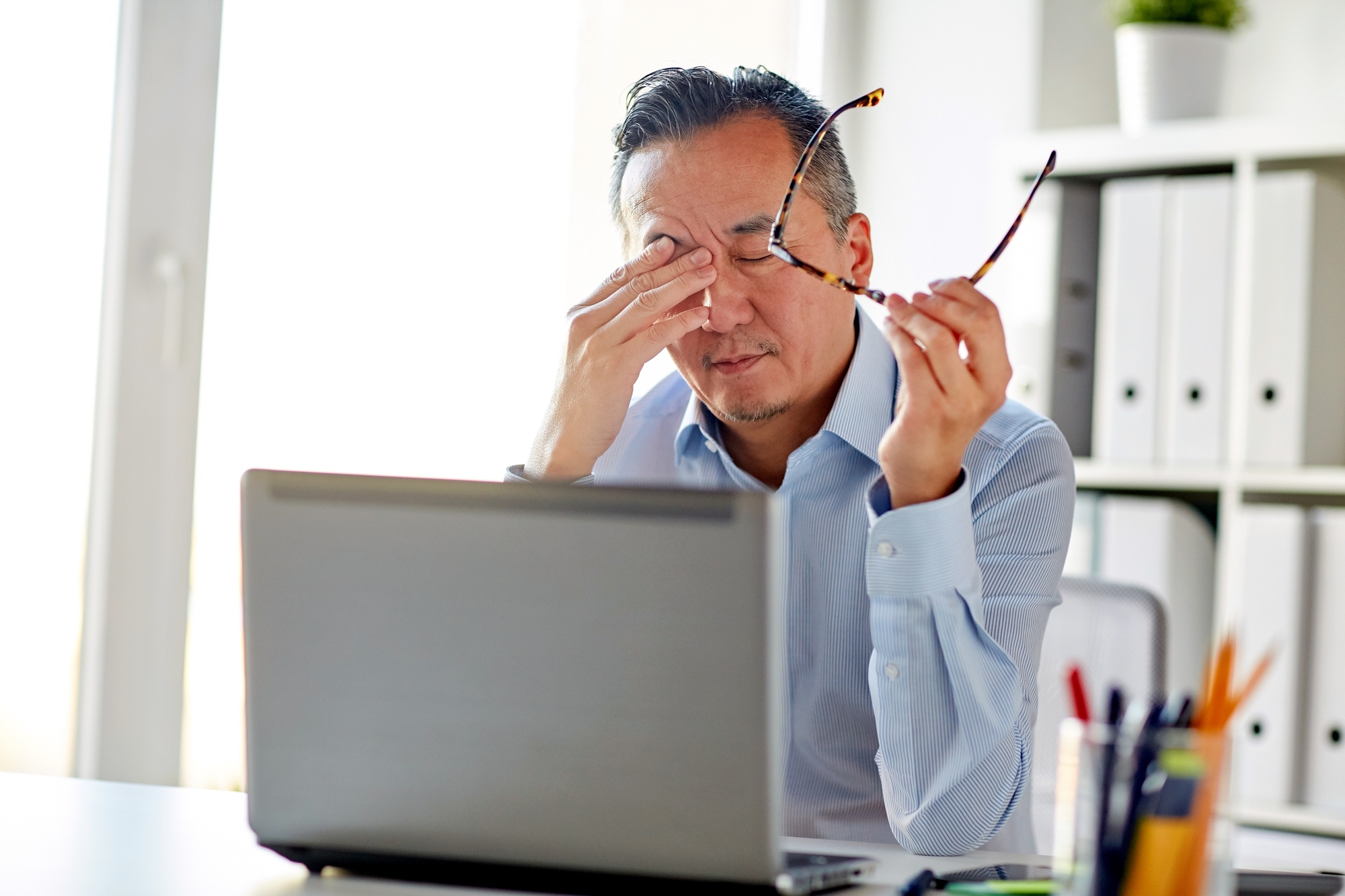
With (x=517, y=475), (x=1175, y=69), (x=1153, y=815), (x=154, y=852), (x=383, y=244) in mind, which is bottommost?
(x=154, y=852)

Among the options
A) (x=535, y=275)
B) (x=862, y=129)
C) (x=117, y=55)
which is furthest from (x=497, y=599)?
(x=862, y=129)

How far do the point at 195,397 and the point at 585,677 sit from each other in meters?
1.18

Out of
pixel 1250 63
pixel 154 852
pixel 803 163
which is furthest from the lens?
pixel 1250 63

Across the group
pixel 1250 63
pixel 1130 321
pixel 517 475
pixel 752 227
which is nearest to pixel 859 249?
pixel 752 227

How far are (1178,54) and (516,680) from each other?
1.84m

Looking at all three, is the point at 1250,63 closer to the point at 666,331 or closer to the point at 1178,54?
the point at 1178,54

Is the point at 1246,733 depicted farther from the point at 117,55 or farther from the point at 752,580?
the point at 117,55

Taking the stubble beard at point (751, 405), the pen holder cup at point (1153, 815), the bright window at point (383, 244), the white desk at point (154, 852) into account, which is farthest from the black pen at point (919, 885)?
the bright window at point (383, 244)

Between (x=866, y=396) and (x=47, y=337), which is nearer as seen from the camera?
(x=866, y=396)

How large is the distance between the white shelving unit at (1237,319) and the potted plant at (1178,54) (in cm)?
5

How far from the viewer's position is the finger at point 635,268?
1357mm

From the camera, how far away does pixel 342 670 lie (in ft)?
2.48

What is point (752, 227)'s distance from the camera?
1362 mm

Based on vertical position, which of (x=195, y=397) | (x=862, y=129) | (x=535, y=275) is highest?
(x=862, y=129)
